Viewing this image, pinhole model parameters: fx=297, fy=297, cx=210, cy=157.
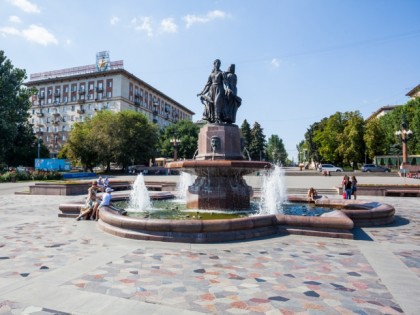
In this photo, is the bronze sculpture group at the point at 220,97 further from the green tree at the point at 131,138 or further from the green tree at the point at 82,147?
the green tree at the point at 82,147

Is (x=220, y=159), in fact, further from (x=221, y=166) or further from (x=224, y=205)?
(x=224, y=205)

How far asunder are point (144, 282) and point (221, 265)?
4.98 ft

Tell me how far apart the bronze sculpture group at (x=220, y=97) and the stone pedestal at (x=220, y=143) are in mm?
470

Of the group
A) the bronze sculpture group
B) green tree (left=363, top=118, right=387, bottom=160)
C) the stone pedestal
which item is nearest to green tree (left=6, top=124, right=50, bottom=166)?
the bronze sculpture group

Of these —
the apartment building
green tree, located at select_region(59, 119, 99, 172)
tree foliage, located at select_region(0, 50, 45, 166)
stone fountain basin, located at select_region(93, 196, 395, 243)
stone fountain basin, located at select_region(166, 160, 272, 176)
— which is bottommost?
stone fountain basin, located at select_region(93, 196, 395, 243)

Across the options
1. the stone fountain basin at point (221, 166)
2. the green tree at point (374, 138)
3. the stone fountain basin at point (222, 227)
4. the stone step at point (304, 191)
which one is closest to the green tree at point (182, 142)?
the green tree at point (374, 138)

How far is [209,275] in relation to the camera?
495 centimetres

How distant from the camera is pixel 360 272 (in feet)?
17.0

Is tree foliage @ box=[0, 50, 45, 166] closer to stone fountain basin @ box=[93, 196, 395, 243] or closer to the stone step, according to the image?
the stone step

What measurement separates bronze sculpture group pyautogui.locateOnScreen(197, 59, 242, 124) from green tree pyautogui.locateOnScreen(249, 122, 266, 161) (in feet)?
207

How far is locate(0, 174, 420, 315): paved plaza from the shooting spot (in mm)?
3842

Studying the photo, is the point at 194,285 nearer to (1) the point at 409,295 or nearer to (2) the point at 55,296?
(2) the point at 55,296

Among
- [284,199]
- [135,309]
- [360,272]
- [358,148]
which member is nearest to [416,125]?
[358,148]

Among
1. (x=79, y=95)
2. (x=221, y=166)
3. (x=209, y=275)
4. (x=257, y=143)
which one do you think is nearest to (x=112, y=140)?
(x=79, y=95)
